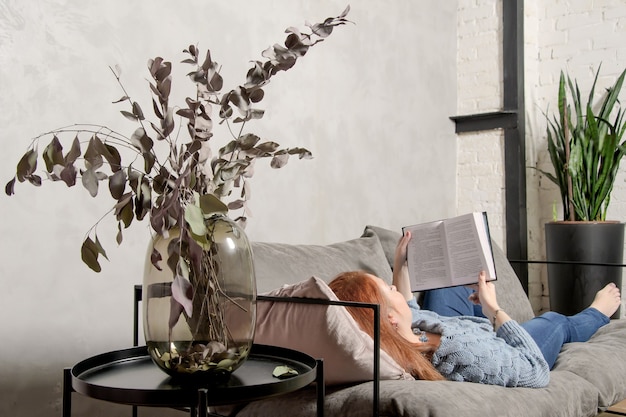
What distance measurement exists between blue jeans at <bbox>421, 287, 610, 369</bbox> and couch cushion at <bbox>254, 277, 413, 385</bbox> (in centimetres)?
108

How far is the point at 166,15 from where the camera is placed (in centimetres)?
266

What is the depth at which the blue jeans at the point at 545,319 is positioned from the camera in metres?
2.75

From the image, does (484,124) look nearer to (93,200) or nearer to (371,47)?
(371,47)

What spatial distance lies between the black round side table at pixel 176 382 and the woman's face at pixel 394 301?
1.53 ft

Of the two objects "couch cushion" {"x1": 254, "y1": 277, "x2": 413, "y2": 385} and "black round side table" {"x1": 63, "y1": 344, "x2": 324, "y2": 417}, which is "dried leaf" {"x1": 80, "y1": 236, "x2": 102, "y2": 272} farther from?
"couch cushion" {"x1": 254, "y1": 277, "x2": 413, "y2": 385}

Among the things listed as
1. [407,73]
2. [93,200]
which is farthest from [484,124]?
[93,200]

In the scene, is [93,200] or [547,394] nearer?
[547,394]

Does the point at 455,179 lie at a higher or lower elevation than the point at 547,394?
higher

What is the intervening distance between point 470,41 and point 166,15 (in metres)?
2.43

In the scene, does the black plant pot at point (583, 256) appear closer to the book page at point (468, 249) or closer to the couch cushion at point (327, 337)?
the book page at point (468, 249)

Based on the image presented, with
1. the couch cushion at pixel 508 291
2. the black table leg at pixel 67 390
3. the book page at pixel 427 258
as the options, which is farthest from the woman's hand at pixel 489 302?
the black table leg at pixel 67 390

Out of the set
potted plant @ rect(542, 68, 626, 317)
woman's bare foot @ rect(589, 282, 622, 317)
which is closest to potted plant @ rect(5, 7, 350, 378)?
woman's bare foot @ rect(589, 282, 622, 317)

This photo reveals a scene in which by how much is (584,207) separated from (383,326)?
2.56 meters

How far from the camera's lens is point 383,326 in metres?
1.97
